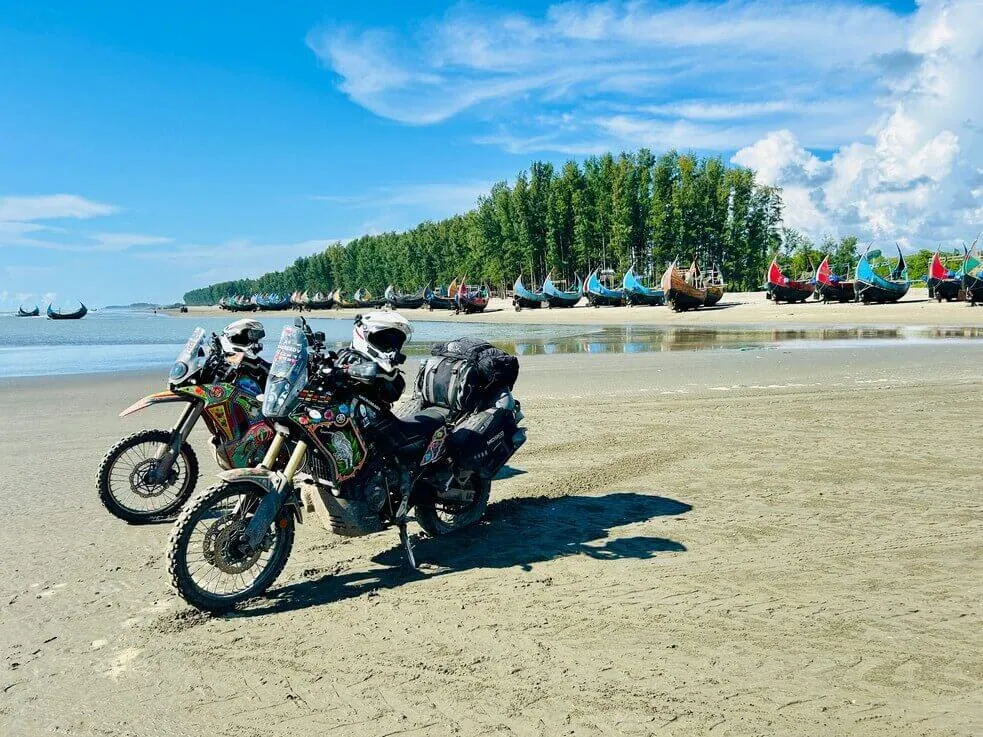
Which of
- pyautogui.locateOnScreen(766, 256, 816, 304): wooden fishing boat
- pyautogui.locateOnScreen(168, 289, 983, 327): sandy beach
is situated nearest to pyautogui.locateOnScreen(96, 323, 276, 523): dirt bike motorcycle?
pyautogui.locateOnScreen(168, 289, 983, 327): sandy beach

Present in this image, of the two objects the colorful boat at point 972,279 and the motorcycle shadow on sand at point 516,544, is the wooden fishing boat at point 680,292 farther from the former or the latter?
the motorcycle shadow on sand at point 516,544

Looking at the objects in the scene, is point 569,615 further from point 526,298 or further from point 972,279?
point 526,298

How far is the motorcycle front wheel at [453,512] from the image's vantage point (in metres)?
5.46

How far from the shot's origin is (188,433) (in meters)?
6.13

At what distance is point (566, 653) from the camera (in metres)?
3.66

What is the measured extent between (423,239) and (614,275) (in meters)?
43.9

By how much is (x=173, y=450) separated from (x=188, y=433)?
0.17 metres

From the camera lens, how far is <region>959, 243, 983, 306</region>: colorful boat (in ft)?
130

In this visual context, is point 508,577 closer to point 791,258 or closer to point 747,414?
point 747,414

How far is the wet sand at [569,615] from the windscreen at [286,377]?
115 centimetres

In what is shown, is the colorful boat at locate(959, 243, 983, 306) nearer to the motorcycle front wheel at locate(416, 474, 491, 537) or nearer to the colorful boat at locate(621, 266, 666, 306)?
the colorful boat at locate(621, 266, 666, 306)

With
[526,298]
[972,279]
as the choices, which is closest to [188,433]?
[972,279]

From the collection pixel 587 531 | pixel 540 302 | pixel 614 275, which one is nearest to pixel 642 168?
pixel 614 275

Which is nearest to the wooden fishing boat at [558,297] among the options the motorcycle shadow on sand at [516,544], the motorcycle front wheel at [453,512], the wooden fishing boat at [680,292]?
the wooden fishing boat at [680,292]
